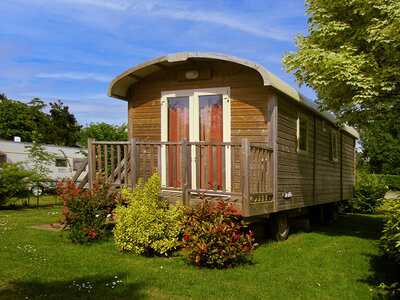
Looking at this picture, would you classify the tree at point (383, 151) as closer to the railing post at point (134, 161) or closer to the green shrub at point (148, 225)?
the railing post at point (134, 161)

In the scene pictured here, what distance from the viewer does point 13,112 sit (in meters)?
38.9

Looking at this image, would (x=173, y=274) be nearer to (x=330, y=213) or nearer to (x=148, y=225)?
(x=148, y=225)

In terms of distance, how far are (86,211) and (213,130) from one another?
10.2 ft

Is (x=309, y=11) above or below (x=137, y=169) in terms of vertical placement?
above

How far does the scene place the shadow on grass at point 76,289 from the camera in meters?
4.26

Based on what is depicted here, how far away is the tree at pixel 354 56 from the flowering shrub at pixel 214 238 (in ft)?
14.5

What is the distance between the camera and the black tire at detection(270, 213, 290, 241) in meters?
8.03

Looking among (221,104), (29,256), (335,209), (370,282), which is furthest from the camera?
(335,209)

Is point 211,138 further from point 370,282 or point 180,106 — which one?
point 370,282

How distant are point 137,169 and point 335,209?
353 inches

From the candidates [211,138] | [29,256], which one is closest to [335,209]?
[211,138]

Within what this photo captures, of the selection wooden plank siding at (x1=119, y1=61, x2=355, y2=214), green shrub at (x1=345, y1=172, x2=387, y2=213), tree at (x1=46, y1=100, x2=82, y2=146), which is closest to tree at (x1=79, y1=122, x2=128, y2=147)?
wooden plank siding at (x1=119, y1=61, x2=355, y2=214)

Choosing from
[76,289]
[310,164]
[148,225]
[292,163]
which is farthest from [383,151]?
[76,289]

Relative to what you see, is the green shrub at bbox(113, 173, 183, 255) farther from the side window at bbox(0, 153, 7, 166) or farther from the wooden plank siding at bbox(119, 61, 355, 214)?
the side window at bbox(0, 153, 7, 166)
